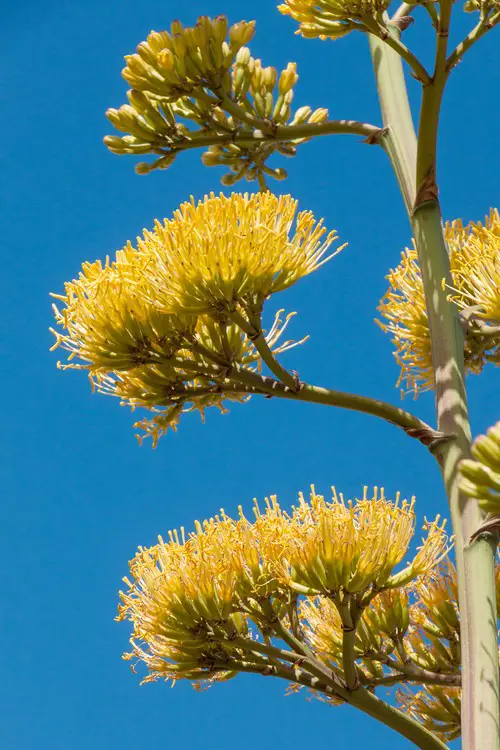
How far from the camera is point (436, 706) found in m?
3.98

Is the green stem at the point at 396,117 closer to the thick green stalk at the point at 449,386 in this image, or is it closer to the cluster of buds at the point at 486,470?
the thick green stalk at the point at 449,386

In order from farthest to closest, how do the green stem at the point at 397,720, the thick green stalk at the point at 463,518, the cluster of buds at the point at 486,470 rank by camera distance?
the green stem at the point at 397,720
the thick green stalk at the point at 463,518
the cluster of buds at the point at 486,470

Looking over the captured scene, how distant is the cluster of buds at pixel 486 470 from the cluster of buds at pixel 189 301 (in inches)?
41.1

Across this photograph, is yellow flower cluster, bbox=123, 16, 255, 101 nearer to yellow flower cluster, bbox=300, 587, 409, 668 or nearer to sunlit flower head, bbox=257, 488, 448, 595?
sunlit flower head, bbox=257, 488, 448, 595

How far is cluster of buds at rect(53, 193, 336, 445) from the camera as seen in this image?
3.06m

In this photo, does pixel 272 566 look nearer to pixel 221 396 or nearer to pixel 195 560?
pixel 195 560

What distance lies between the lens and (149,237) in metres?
3.17

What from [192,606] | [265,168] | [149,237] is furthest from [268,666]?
[265,168]

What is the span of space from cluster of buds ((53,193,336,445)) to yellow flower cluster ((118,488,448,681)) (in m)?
0.40

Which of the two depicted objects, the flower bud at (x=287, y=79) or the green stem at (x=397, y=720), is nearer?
the green stem at (x=397, y=720)

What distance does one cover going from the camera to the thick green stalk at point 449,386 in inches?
116

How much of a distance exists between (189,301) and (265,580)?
3.02ft

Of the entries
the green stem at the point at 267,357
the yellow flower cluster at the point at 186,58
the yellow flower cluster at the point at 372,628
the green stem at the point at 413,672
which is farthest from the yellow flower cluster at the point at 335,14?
the green stem at the point at 413,672

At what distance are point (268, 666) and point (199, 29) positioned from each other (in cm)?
191
